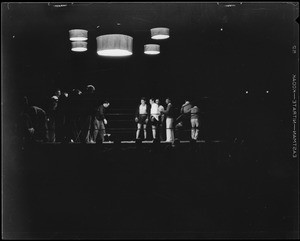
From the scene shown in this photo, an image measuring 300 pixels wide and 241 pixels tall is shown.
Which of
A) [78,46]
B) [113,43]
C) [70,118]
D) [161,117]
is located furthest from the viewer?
[161,117]

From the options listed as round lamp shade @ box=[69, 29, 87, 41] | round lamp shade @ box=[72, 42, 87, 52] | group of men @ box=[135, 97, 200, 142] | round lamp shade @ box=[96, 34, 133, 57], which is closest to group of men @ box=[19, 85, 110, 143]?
round lamp shade @ box=[72, 42, 87, 52]

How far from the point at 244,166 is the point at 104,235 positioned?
4.51ft

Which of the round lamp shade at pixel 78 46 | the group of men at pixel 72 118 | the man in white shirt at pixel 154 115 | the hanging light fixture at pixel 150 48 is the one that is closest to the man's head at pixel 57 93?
the group of men at pixel 72 118

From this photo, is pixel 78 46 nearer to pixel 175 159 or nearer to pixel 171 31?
pixel 171 31

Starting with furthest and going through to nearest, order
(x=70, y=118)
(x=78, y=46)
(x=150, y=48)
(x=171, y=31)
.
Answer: (x=150, y=48), (x=70, y=118), (x=78, y=46), (x=171, y=31)

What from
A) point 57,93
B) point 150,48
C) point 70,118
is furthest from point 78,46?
point 150,48

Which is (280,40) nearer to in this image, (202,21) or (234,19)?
(234,19)

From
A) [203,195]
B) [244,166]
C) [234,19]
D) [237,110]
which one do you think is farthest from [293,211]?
[234,19]

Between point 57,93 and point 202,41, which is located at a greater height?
point 202,41

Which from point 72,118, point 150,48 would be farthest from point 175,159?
point 150,48

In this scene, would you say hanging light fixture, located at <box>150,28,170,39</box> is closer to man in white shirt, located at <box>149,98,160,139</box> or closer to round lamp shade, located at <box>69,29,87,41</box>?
round lamp shade, located at <box>69,29,87,41</box>

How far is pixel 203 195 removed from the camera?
9.89ft

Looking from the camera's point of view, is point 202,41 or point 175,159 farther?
point 202,41

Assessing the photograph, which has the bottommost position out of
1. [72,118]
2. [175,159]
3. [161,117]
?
[175,159]
